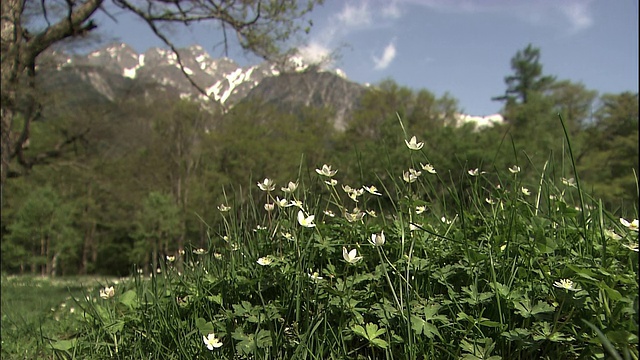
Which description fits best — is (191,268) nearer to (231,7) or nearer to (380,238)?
(380,238)

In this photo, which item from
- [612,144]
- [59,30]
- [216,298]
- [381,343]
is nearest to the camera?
[381,343]

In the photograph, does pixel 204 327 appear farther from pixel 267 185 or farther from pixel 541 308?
pixel 541 308

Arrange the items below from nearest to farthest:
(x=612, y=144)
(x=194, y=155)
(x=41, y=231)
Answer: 1. (x=41, y=231)
2. (x=194, y=155)
3. (x=612, y=144)

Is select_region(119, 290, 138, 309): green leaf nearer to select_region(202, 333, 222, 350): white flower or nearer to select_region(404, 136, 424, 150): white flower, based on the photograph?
select_region(202, 333, 222, 350): white flower

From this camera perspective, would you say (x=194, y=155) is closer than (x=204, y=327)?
No

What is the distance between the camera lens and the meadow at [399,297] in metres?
1.27

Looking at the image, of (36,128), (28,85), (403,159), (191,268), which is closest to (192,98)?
(36,128)

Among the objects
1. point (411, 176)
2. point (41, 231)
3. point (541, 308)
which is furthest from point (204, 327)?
point (41, 231)

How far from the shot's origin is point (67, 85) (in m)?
16.1

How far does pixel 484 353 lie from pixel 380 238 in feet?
1.50

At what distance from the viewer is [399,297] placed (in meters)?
1.49

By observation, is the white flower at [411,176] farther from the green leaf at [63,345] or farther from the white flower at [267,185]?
the green leaf at [63,345]

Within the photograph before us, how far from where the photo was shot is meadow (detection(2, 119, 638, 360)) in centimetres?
127

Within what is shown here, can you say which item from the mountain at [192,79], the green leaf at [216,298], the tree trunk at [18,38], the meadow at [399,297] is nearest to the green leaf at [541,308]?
the meadow at [399,297]
